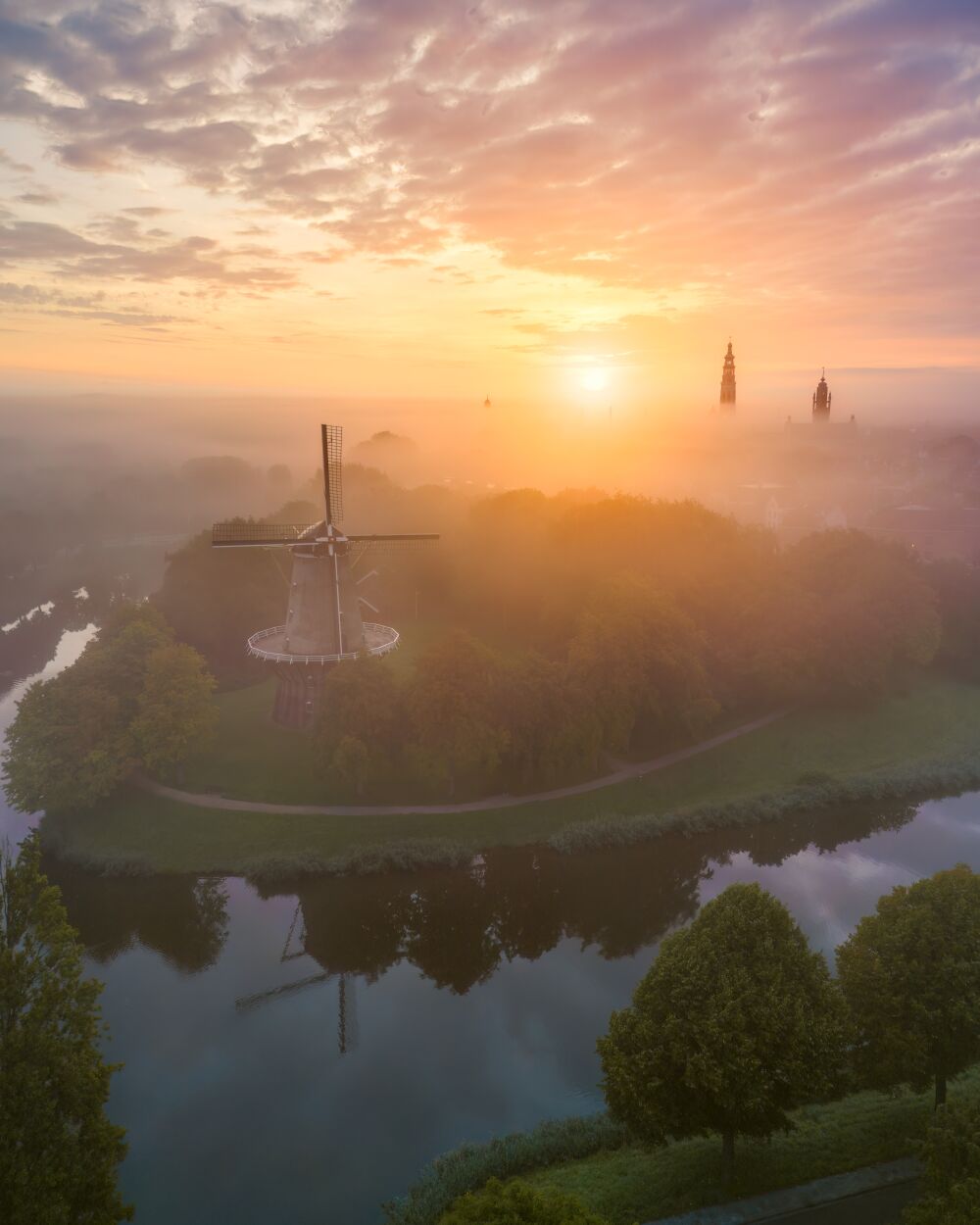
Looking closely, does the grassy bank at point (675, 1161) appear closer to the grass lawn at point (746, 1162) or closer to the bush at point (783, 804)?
the grass lawn at point (746, 1162)

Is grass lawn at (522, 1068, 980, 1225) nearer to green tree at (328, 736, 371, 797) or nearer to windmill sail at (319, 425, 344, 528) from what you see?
green tree at (328, 736, 371, 797)

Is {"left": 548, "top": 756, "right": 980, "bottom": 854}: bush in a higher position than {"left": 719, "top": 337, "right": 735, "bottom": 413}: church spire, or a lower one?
lower

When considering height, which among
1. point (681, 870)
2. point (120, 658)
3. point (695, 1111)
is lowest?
point (681, 870)

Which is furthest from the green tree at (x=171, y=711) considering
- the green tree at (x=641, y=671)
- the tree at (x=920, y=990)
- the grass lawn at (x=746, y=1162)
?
the tree at (x=920, y=990)

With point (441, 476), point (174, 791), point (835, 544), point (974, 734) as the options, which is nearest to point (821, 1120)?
point (174, 791)

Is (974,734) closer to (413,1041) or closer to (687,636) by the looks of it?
(687,636)

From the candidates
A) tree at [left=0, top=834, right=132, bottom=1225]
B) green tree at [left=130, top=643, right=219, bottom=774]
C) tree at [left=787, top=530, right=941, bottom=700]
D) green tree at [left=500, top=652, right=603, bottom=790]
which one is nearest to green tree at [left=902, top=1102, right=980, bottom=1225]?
tree at [left=0, top=834, right=132, bottom=1225]
